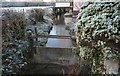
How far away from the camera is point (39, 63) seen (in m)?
2.11

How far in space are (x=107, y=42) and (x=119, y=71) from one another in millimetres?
274

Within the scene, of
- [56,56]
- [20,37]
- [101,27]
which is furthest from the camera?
[20,37]

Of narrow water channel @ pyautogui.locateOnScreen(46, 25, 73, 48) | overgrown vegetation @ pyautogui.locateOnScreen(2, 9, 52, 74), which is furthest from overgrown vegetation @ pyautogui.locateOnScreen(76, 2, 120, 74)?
overgrown vegetation @ pyautogui.locateOnScreen(2, 9, 52, 74)

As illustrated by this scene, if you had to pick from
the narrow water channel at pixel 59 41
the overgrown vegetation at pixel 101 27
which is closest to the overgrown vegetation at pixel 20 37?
the narrow water channel at pixel 59 41

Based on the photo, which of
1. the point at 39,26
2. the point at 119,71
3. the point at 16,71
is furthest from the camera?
the point at 39,26

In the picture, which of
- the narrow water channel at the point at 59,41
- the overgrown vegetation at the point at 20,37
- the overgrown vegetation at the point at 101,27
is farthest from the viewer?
the narrow water channel at the point at 59,41

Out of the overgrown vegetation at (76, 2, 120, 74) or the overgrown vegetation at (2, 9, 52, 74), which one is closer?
the overgrown vegetation at (76, 2, 120, 74)

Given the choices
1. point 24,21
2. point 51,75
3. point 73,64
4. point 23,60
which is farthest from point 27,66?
point 24,21

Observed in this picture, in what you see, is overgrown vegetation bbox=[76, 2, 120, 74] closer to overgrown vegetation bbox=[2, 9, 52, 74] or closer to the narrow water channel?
the narrow water channel

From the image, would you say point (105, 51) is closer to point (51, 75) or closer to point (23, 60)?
point (51, 75)

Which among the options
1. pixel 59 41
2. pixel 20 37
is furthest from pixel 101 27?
pixel 20 37

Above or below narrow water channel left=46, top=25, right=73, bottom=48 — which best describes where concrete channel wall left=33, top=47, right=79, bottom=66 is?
below

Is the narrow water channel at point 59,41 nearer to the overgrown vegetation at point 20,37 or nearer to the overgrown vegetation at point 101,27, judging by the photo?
the overgrown vegetation at point 20,37

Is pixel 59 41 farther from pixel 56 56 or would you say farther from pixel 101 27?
pixel 101 27
